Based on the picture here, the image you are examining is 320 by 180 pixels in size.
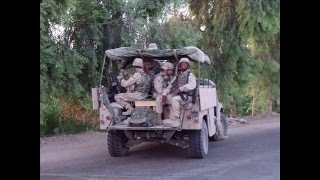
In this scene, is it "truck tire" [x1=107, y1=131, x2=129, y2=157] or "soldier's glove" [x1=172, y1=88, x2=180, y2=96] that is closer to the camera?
"soldier's glove" [x1=172, y1=88, x2=180, y2=96]

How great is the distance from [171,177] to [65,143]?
14.1 feet

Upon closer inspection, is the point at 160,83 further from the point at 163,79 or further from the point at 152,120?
the point at 152,120

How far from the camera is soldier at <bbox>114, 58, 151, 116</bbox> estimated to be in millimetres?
7859

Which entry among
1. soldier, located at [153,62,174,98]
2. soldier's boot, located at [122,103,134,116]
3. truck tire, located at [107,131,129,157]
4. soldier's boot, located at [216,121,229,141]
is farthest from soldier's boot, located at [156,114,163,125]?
soldier's boot, located at [216,121,229,141]

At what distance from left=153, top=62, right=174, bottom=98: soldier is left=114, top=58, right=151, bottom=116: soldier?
0.54 feet

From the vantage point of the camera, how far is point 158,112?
297 inches

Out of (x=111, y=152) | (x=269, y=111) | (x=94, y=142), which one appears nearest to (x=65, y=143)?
(x=94, y=142)

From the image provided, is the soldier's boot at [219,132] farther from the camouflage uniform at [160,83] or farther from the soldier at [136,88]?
the soldier at [136,88]

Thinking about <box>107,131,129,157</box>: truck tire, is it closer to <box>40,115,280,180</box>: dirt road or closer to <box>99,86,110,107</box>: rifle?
<box>40,115,280,180</box>: dirt road

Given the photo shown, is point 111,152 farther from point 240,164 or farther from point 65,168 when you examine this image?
point 240,164

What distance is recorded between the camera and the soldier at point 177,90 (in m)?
7.30

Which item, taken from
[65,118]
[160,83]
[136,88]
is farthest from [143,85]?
[65,118]

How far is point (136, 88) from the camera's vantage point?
7.91 metres

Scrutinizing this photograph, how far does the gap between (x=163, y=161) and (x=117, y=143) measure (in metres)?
0.85
